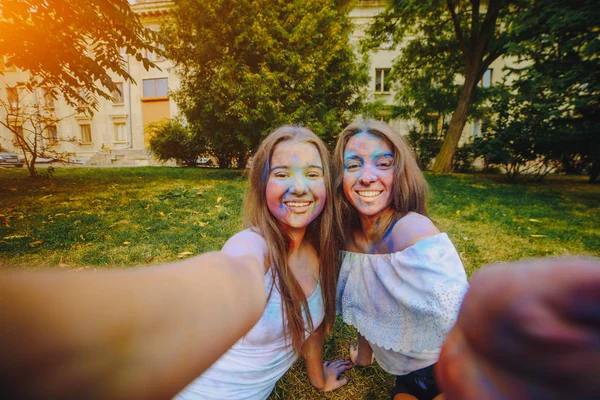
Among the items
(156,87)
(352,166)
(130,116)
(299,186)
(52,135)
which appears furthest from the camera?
(130,116)

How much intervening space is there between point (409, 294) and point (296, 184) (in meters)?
0.89

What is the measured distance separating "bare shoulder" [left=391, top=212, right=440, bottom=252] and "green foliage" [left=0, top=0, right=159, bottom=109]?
907cm

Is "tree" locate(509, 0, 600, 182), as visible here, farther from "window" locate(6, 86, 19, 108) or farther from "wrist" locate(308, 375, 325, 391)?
"window" locate(6, 86, 19, 108)

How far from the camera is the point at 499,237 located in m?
4.73

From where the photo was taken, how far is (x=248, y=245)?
139 centimetres

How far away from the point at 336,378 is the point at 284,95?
29.6 feet

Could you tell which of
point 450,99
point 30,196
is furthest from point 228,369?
point 450,99

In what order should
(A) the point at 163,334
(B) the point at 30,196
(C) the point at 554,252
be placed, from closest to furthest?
(A) the point at 163,334
(C) the point at 554,252
(B) the point at 30,196

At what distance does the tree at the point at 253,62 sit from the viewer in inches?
358

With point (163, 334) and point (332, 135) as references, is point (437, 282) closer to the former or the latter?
point (163, 334)

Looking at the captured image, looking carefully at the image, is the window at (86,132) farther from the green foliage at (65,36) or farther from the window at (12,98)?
the green foliage at (65,36)

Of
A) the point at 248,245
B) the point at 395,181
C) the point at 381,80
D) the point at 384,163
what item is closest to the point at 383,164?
the point at 384,163

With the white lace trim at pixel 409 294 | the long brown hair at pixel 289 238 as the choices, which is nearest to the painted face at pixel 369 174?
the long brown hair at pixel 289 238

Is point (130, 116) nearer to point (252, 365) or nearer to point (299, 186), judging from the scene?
point (299, 186)
